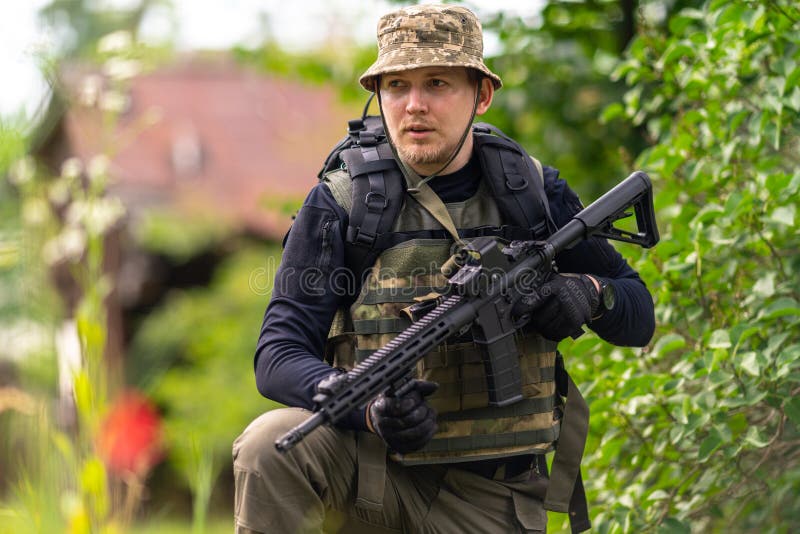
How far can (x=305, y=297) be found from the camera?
2664mm

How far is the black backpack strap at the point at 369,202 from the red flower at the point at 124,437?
35.4 inches

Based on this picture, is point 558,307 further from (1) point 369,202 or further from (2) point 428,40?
(2) point 428,40

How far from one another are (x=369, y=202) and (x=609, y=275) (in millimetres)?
843

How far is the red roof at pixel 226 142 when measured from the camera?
12.4 metres

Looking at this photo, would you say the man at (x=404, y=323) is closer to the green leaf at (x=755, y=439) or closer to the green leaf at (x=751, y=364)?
the green leaf at (x=751, y=364)

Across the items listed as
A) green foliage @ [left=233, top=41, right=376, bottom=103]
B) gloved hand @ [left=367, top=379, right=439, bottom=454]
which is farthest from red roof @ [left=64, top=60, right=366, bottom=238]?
gloved hand @ [left=367, top=379, right=439, bottom=454]

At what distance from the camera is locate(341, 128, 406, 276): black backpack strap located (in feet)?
8.78

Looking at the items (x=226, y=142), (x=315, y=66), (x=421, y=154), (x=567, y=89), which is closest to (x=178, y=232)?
(x=226, y=142)

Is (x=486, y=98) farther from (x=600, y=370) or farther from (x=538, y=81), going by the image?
(x=538, y=81)

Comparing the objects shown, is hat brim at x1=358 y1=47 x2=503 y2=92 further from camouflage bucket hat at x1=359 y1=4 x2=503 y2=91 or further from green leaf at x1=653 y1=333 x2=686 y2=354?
green leaf at x1=653 y1=333 x2=686 y2=354

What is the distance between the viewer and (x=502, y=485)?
285 cm

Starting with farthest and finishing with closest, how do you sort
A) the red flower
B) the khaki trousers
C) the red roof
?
the red roof, the red flower, the khaki trousers

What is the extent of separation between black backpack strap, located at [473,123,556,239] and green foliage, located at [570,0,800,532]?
2.02 ft

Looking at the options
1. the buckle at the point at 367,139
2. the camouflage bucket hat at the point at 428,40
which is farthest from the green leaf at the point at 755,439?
the buckle at the point at 367,139
